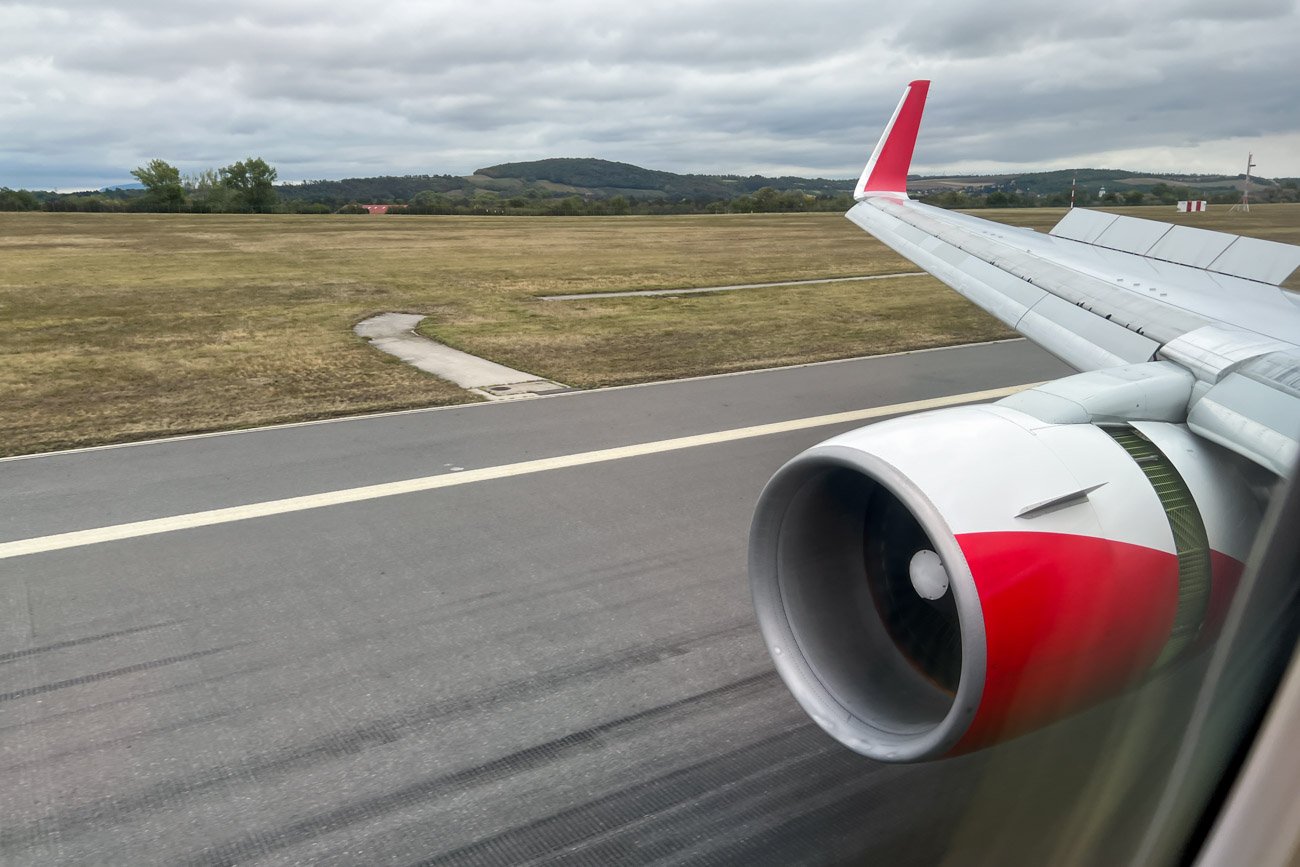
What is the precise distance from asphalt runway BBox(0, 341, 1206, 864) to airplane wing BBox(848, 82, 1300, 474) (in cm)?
122

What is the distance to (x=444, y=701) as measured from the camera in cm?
441

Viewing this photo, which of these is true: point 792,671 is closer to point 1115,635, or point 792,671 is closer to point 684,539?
point 1115,635

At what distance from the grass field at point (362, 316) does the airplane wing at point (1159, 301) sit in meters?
0.52

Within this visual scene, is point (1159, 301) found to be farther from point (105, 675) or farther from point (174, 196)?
point (174, 196)

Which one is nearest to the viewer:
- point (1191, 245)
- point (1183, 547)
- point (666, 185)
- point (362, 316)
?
point (1183, 547)

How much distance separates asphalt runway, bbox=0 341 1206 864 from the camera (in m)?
3.50

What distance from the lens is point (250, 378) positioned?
11.5 metres

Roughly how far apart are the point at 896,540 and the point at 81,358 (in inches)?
506

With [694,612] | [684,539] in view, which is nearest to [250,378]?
[684,539]

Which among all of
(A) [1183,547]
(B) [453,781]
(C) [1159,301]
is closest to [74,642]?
(B) [453,781]

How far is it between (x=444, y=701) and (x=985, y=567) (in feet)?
9.21

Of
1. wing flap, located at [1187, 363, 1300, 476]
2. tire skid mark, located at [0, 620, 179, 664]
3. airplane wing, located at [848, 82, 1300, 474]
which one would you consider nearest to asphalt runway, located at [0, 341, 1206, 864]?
tire skid mark, located at [0, 620, 179, 664]

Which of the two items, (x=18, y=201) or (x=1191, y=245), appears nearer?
(x=1191, y=245)

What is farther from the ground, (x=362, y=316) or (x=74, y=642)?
(x=362, y=316)
